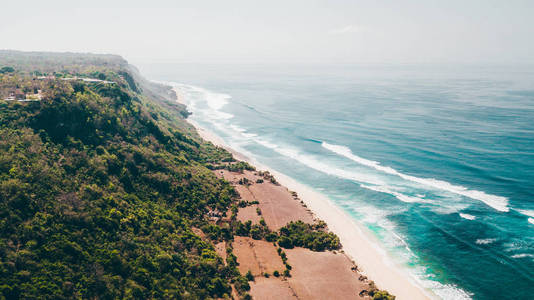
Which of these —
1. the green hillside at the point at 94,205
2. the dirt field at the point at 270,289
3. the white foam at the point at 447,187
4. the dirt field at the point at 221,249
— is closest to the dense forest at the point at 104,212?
the green hillside at the point at 94,205

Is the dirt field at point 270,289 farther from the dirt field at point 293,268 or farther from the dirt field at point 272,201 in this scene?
the dirt field at point 272,201

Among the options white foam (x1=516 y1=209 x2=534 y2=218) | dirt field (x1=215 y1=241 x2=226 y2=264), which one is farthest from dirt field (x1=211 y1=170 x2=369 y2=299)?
white foam (x1=516 y1=209 x2=534 y2=218)

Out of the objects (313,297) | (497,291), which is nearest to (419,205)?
(497,291)

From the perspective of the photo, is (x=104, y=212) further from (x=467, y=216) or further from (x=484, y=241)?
(x=467, y=216)

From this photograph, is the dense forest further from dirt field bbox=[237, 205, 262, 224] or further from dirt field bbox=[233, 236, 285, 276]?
dirt field bbox=[237, 205, 262, 224]

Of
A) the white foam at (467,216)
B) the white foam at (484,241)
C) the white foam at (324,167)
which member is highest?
the white foam at (324,167)

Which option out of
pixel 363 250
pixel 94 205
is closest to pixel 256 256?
pixel 363 250
